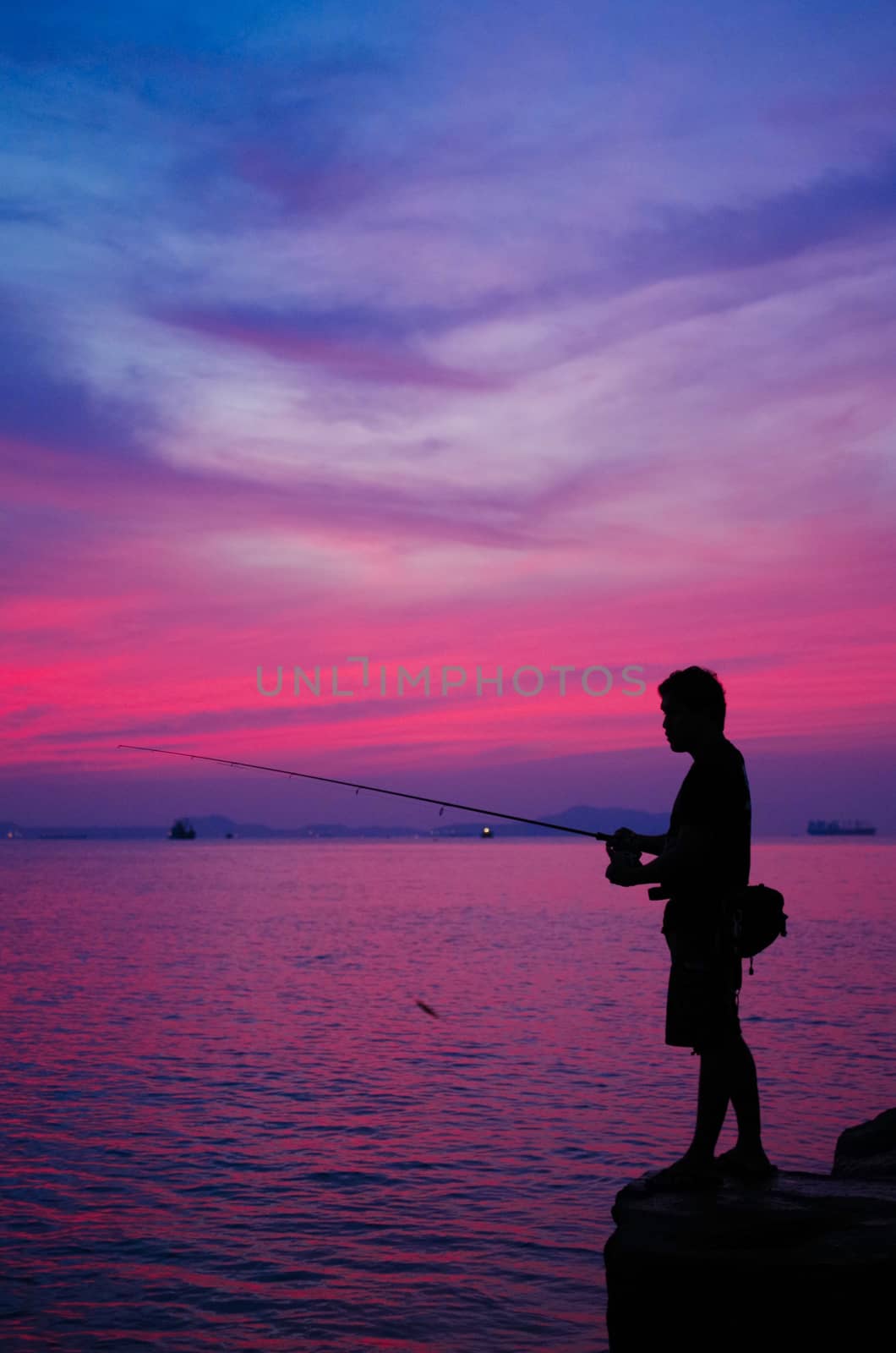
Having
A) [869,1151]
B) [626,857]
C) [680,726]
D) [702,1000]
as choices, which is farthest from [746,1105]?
[869,1151]

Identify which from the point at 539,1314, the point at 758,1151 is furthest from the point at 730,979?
the point at 539,1314

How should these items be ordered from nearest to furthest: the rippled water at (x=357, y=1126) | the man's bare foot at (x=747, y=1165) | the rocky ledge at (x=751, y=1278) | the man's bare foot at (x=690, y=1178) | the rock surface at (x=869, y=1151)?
1. the rocky ledge at (x=751, y=1278)
2. the man's bare foot at (x=690, y=1178)
3. the man's bare foot at (x=747, y=1165)
4. the rock surface at (x=869, y=1151)
5. the rippled water at (x=357, y=1126)

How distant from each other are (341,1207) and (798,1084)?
21.9 ft

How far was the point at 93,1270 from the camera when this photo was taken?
26.0ft

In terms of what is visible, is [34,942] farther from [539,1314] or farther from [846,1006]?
[539,1314]

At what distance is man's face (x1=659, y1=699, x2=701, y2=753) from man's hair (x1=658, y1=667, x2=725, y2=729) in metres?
0.03

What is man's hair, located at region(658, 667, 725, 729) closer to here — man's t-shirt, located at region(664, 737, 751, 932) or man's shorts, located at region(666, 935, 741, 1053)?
man's t-shirt, located at region(664, 737, 751, 932)

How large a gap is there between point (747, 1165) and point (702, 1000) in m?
0.79

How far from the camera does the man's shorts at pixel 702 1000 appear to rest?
217 inches

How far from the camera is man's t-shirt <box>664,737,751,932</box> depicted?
5520mm

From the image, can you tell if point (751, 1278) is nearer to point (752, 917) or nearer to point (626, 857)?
point (752, 917)

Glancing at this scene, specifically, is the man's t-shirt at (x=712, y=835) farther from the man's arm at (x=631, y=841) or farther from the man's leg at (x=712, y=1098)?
the man's leg at (x=712, y=1098)

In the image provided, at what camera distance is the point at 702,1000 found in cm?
552

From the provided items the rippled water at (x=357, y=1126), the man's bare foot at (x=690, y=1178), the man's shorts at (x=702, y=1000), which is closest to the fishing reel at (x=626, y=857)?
the man's shorts at (x=702, y=1000)
